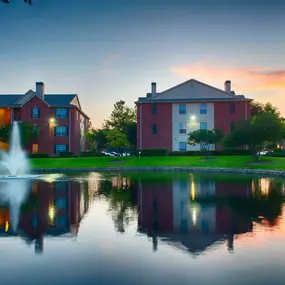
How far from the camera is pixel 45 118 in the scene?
59.4 metres

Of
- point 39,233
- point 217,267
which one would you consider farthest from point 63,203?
point 217,267

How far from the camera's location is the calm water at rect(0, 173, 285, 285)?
26.0 ft

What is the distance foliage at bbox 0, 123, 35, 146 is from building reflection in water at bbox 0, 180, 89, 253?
1372 inches

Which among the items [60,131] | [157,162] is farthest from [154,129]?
[60,131]

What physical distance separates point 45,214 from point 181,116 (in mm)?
45825

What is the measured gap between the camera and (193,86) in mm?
58812

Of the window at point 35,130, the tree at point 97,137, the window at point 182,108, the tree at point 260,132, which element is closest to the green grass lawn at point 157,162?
the tree at point 260,132

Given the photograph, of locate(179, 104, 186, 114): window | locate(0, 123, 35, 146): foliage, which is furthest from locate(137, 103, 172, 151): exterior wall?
locate(0, 123, 35, 146): foliage

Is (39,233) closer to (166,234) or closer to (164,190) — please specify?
(166,234)

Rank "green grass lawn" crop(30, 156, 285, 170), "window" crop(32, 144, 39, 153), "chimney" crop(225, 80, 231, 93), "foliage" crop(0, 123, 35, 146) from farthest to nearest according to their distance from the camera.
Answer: "chimney" crop(225, 80, 231, 93) < "window" crop(32, 144, 39, 153) < "foliage" crop(0, 123, 35, 146) < "green grass lawn" crop(30, 156, 285, 170)

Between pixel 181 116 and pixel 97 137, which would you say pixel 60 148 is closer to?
pixel 97 137

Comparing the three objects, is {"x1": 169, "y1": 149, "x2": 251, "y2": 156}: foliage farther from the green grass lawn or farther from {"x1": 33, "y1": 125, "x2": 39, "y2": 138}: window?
{"x1": 33, "y1": 125, "x2": 39, "y2": 138}: window

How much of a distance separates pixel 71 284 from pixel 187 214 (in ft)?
26.8

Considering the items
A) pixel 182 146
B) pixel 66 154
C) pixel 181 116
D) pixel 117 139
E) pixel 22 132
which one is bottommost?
pixel 66 154
